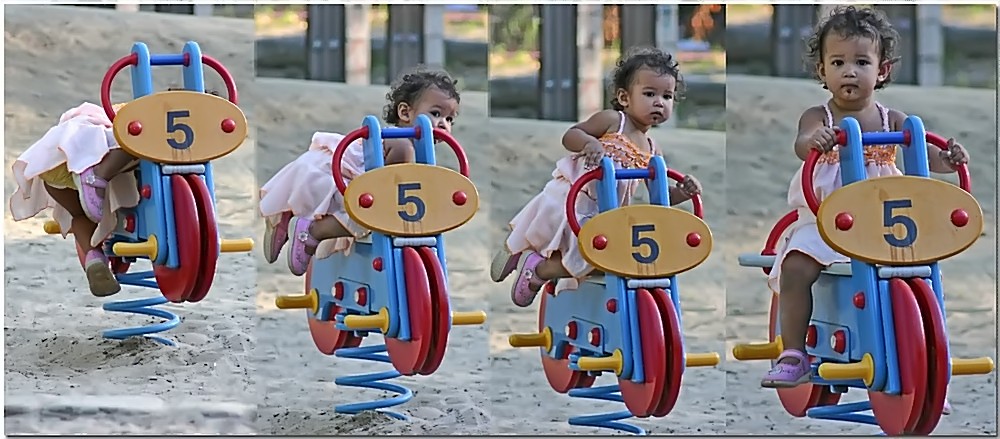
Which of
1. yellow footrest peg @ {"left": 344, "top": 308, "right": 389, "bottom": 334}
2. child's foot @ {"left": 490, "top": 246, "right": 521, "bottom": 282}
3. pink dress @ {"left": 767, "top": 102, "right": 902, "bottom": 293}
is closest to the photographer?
pink dress @ {"left": 767, "top": 102, "right": 902, "bottom": 293}

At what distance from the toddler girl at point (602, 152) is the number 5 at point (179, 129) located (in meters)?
0.68

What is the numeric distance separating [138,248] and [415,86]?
2.12 feet

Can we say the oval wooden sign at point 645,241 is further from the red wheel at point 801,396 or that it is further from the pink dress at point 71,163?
the pink dress at point 71,163

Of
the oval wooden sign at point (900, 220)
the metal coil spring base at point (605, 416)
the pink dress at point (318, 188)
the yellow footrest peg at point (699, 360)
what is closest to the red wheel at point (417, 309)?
the pink dress at point (318, 188)

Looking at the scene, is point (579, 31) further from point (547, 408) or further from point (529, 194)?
point (547, 408)

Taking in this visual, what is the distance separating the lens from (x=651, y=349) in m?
2.65

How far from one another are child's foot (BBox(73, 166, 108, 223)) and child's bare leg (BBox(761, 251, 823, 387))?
133 cm

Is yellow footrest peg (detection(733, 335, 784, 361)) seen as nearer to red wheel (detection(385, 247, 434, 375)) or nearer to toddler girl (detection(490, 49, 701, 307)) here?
toddler girl (detection(490, 49, 701, 307))

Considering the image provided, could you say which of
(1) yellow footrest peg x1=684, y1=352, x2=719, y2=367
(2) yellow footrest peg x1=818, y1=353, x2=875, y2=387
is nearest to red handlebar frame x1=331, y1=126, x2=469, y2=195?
(1) yellow footrest peg x1=684, y1=352, x2=719, y2=367

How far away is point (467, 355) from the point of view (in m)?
3.20

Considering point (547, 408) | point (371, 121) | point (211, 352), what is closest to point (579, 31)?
point (371, 121)

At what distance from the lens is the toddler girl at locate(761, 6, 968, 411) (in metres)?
2.61

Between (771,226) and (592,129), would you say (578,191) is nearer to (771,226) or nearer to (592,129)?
(592,129)

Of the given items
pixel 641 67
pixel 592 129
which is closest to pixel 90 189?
pixel 592 129
